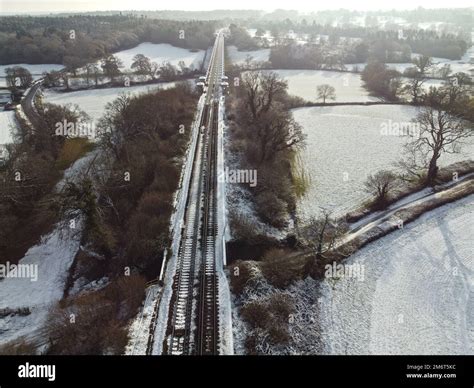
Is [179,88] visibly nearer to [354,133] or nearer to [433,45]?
[354,133]

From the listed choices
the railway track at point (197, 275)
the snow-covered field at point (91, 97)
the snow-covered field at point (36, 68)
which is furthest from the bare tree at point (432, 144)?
the snow-covered field at point (36, 68)

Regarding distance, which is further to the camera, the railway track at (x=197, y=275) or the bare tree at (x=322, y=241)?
the bare tree at (x=322, y=241)

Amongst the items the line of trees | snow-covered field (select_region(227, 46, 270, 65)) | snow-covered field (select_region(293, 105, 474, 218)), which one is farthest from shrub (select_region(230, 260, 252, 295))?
snow-covered field (select_region(227, 46, 270, 65))

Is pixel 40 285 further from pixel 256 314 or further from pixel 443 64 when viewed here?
pixel 443 64

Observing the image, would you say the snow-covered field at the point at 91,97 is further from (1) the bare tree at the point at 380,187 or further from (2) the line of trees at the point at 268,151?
(1) the bare tree at the point at 380,187
